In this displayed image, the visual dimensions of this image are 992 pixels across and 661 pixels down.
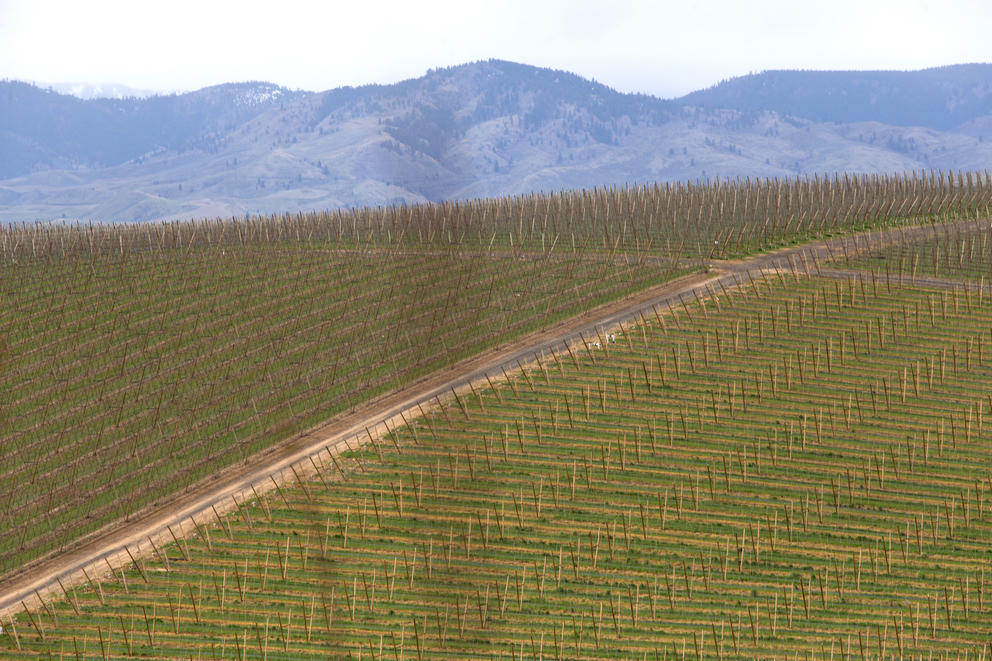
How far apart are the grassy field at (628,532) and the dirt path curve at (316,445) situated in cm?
91

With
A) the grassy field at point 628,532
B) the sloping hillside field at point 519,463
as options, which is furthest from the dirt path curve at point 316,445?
the grassy field at point 628,532

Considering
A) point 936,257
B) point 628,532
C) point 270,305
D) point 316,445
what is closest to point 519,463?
point 628,532

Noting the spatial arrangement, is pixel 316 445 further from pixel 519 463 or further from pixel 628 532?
pixel 628 532

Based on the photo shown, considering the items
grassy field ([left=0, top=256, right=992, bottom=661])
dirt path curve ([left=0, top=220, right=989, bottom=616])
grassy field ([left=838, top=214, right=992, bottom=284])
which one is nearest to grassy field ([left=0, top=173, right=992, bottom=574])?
dirt path curve ([left=0, top=220, right=989, bottom=616])

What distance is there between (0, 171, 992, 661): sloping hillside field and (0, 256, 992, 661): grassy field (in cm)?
10

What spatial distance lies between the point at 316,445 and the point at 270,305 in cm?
1574

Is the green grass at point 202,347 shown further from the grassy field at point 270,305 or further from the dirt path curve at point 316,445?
the dirt path curve at point 316,445

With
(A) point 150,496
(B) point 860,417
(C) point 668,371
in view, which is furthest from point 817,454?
(A) point 150,496

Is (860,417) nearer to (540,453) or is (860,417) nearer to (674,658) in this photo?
(540,453)

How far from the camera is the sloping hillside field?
27875mm

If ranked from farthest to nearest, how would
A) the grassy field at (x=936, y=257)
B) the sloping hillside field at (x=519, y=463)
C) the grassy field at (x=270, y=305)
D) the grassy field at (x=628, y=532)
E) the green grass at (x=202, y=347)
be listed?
the grassy field at (x=936, y=257) < the grassy field at (x=270, y=305) < the green grass at (x=202, y=347) < the sloping hillside field at (x=519, y=463) < the grassy field at (x=628, y=532)

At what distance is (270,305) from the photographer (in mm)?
53031

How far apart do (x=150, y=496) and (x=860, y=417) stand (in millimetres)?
21858

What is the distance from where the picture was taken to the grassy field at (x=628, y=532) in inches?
1074
